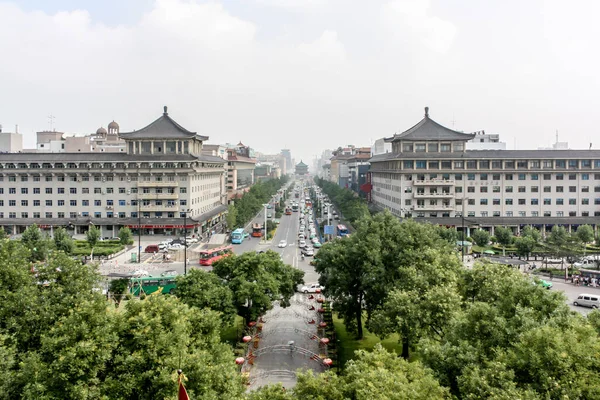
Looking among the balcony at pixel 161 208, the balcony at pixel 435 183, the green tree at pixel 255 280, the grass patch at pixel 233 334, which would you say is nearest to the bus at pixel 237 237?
the balcony at pixel 161 208

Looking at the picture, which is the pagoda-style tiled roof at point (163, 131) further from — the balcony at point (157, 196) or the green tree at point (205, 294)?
the green tree at point (205, 294)

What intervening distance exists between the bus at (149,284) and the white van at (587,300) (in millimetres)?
28193

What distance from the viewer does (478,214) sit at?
6134cm

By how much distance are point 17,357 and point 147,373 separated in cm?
540

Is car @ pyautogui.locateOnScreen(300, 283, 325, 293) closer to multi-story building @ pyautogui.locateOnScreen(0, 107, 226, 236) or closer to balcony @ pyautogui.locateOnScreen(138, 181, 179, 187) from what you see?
multi-story building @ pyautogui.locateOnScreen(0, 107, 226, 236)

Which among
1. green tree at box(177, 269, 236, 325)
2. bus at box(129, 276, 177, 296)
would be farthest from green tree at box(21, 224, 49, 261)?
green tree at box(177, 269, 236, 325)

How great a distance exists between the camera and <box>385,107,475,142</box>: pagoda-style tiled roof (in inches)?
2402

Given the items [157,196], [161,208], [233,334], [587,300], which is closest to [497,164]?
[587,300]

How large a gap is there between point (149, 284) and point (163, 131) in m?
34.0

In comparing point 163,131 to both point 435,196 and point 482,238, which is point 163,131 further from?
point 482,238

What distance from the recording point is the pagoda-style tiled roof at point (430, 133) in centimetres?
6100

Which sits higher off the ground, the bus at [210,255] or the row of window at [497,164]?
the row of window at [497,164]

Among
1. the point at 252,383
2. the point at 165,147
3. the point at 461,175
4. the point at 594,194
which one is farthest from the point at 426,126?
the point at 252,383

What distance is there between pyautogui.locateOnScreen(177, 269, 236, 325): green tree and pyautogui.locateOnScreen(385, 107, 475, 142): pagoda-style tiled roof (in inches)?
1711
